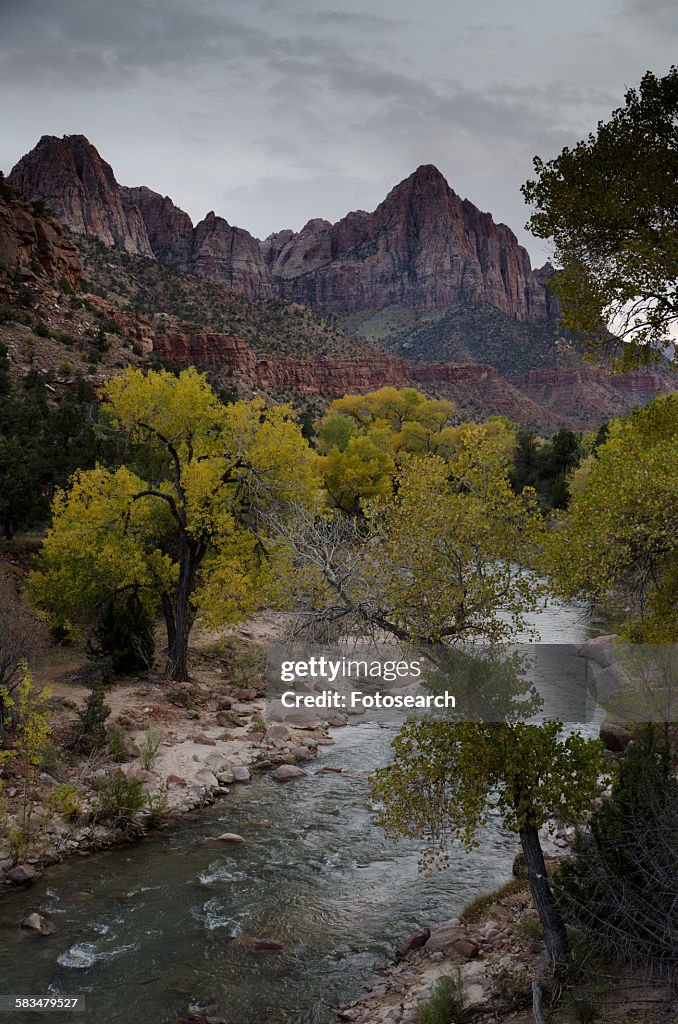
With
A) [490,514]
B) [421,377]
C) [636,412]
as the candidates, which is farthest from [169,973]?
[421,377]

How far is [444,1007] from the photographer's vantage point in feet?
22.2

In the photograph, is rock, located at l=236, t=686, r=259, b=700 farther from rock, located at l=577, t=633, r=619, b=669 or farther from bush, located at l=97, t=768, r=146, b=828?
rock, located at l=577, t=633, r=619, b=669

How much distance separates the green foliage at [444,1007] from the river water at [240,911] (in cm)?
122

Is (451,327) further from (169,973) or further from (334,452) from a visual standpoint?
(169,973)

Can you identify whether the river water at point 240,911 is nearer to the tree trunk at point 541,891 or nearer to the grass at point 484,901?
the grass at point 484,901

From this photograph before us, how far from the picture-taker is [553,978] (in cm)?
684

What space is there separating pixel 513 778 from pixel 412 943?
3.39 m

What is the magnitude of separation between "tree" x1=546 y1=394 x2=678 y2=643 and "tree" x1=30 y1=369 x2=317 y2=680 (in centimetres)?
887

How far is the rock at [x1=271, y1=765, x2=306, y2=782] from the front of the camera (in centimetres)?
1423

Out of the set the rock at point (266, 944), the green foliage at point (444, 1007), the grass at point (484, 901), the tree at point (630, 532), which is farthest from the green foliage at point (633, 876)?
the rock at point (266, 944)

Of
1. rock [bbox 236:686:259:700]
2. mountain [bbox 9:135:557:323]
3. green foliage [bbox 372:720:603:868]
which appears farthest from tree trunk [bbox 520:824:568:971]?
mountain [bbox 9:135:557:323]

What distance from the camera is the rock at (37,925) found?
8.73 meters

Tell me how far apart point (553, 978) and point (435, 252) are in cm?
19838

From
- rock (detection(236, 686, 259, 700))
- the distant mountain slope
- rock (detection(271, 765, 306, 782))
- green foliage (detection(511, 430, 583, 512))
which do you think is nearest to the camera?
rock (detection(271, 765, 306, 782))
